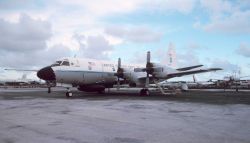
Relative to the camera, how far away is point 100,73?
2858cm

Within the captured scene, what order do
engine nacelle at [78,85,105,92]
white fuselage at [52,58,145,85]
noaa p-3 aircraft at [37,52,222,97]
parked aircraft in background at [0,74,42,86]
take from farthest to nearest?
1. parked aircraft in background at [0,74,42,86]
2. engine nacelle at [78,85,105,92]
3. white fuselage at [52,58,145,85]
4. noaa p-3 aircraft at [37,52,222,97]

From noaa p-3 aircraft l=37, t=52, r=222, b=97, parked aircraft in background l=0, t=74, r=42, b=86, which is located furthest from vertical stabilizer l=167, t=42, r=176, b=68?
parked aircraft in background l=0, t=74, r=42, b=86

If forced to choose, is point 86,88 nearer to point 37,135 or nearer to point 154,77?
point 154,77

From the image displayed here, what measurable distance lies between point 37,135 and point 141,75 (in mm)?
23214

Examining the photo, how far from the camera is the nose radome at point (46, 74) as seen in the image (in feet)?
77.3

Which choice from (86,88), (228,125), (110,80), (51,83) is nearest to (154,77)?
(110,80)

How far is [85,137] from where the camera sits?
257 inches

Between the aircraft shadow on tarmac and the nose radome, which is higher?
the nose radome

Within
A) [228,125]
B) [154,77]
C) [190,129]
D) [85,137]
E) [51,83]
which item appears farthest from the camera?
[154,77]

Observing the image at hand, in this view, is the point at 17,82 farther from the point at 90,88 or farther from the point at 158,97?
the point at 158,97

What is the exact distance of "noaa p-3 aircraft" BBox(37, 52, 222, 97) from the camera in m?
24.7

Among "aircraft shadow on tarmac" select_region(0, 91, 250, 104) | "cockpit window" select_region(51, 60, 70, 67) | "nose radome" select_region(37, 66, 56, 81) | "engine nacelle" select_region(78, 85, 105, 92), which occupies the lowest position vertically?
"aircraft shadow on tarmac" select_region(0, 91, 250, 104)

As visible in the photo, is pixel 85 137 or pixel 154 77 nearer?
pixel 85 137

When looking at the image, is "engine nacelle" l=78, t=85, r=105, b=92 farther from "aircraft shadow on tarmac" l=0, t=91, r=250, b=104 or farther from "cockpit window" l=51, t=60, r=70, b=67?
"cockpit window" l=51, t=60, r=70, b=67
